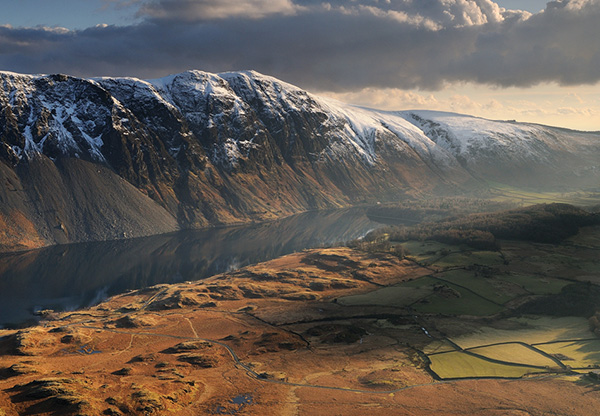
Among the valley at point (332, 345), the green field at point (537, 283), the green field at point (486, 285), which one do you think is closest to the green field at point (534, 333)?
the valley at point (332, 345)

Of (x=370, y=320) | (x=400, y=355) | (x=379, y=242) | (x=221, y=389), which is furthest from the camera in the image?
(x=379, y=242)

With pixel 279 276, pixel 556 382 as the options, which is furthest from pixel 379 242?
pixel 556 382

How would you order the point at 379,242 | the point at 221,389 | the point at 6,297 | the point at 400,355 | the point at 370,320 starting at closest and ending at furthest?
the point at 221,389, the point at 400,355, the point at 370,320, the point at 6,297, the point at 379,242

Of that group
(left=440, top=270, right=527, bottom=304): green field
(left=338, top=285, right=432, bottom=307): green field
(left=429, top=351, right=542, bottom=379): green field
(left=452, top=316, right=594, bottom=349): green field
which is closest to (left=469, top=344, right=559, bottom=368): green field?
(left=429, top=351, right=542, bottom=379): green field

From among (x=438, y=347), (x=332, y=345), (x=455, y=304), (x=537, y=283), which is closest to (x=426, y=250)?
(x=537, y=283)

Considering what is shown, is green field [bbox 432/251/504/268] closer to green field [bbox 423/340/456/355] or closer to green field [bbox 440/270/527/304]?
green field [bbox 440/270/527/304]

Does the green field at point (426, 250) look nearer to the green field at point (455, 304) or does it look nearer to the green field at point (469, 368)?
the green field at point (455, 304)

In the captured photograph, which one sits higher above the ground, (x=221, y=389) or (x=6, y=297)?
(x=221, y=389)

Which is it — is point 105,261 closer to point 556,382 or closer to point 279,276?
point 279,276
